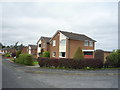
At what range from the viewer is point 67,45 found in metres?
29.9

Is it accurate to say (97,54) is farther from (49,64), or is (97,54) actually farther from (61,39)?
(49,64)

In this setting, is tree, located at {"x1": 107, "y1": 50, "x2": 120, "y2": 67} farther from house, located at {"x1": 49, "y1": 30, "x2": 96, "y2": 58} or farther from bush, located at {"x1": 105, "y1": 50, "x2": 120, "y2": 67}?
house, located at {"x1": 49, "y1": 30, "x2": 96, "y2": 58}

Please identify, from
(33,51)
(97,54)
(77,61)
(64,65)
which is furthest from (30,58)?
(33,51)

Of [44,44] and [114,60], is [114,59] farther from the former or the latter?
[44,44]

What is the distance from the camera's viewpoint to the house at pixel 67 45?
29895 millimetres

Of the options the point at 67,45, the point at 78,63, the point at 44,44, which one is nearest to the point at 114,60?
the point at 78,63

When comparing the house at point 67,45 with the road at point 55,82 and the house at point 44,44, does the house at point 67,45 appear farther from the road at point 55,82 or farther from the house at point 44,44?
the road at point 55,82

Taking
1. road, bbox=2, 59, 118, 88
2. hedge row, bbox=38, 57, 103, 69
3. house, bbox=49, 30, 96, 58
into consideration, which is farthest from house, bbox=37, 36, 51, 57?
road, bbox=2, 59, 118, 88

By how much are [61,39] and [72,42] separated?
286cm

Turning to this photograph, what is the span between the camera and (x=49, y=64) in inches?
693

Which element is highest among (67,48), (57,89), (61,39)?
(61,39)

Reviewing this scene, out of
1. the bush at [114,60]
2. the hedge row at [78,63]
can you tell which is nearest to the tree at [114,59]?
the bush at [114,60]

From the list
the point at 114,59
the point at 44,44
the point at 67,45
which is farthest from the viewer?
the point at 44,44

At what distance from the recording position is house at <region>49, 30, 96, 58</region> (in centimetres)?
2990
